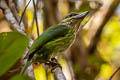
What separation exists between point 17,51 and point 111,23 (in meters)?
4.95

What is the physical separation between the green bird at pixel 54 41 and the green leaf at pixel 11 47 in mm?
620

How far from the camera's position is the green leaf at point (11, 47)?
0.99m

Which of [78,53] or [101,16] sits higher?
[101,16]

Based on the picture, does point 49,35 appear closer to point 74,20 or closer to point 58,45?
point 58,45

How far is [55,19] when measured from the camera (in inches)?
149

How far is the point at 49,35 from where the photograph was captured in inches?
81.0

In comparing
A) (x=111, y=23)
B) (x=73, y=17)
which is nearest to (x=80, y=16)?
(x=73, y=17)

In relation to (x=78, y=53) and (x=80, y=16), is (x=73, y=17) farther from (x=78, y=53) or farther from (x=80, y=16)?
(x=78, y=53)

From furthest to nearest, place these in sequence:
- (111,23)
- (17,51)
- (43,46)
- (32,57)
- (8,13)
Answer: (111,23)
(8,13)
(43,46)
(32,57)
(17,51)

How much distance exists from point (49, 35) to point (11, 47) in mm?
1033

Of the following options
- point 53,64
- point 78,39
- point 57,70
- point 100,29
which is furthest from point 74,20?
point 78,39

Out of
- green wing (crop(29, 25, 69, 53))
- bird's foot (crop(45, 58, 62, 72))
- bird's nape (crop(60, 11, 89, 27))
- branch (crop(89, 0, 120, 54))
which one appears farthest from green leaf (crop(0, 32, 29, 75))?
branch (crop(89, 0, 120, 54))

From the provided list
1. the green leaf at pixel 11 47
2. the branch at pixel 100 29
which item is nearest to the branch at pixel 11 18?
the green leaf at pixel 11 47

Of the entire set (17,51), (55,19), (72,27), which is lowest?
(55,19)
